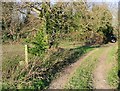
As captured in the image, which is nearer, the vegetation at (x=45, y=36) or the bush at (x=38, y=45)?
the vegetation at (x=45, y=36)

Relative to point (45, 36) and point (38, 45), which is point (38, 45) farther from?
point (45, 36)

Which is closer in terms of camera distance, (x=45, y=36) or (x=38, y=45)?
(x=38, y=45)

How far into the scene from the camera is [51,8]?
18.7 metres

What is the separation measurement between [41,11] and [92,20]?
1256 centimetres

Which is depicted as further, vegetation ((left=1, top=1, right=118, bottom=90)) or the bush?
the bush

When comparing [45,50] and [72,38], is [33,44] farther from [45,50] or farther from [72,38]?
[72,38]

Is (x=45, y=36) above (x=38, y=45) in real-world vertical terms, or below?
above

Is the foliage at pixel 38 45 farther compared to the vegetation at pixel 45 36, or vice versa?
the foliage at pixel 38 45

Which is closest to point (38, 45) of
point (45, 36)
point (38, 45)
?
point (38, 45)

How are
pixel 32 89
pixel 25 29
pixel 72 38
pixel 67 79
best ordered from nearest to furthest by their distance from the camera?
pixel 32 89, pixel 67 79, pixel 25 29, pixel 72 38

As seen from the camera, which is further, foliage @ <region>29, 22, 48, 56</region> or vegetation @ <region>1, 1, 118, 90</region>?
foliage @ <region>29, 22, 48, 56</region>

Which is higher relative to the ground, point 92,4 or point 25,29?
point 92,4

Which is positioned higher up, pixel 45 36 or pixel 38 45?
pixel 45 36

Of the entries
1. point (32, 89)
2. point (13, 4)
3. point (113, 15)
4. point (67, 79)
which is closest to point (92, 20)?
point (113, 15)
